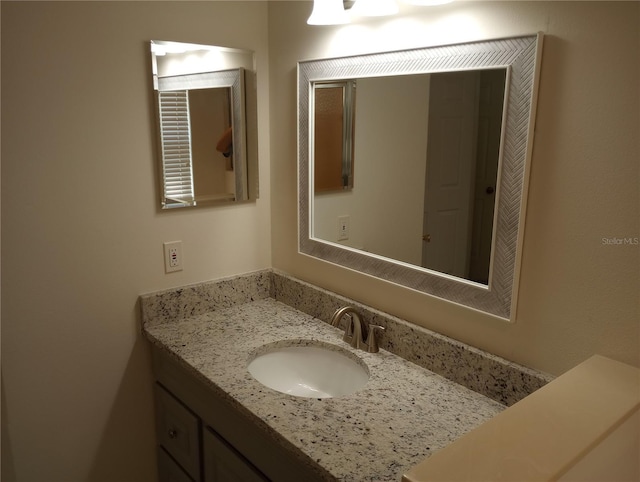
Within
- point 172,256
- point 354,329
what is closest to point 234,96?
point 172,256

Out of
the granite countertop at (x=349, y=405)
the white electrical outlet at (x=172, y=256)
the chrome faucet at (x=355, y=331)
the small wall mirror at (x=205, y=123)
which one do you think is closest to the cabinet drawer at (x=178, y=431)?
the granite countertop at (x=349, y=405)

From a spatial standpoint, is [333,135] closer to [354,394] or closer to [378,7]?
[378,7]

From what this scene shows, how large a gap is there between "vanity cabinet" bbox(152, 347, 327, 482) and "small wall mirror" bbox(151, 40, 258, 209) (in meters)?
0.59

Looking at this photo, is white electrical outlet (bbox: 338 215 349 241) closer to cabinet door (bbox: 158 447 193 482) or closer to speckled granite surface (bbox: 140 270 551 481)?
speckled granite surface (bbox: 140 270 551 481)

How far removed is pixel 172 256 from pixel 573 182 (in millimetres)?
1259

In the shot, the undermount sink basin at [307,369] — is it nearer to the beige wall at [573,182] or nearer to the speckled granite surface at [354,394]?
the speckled granite surface at [354,394]

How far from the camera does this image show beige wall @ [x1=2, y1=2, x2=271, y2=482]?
143 cm

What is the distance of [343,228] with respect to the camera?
169 centimetres

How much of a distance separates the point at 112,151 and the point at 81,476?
1.09m

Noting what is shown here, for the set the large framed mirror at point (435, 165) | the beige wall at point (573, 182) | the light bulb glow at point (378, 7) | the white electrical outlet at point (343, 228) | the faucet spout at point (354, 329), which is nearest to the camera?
the beige wall at point (573, 182)

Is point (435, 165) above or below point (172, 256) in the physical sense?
above

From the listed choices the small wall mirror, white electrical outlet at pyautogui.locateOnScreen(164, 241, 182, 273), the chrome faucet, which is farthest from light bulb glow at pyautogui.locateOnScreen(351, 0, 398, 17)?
white electrical outlet at pyautogui.locateOnScreen(164, 241, 182, 273)

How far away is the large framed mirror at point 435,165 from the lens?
3.86 ft

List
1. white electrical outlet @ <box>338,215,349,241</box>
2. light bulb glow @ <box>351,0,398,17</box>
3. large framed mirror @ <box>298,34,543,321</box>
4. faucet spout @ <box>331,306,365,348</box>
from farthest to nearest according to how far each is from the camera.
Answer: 1. white electrical outlet @ <box>338,215,349,241</box>
2. faucet spout @ <box>331,306,365,348</box>
3. light bulb glow @ <box>351,0,398,17</box>
4. large framed mirror @ <box>298,34,543,321</box>
